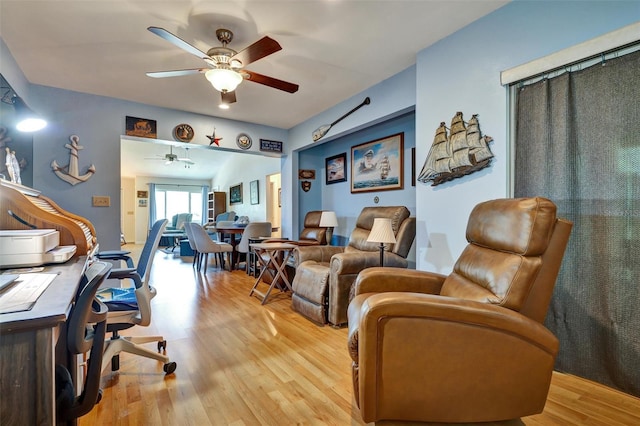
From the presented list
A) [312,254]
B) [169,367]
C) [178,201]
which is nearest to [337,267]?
[312,254]

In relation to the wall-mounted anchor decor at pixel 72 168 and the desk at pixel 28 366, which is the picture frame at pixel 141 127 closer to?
the wall-mounted anchor decor at pixel 72 168

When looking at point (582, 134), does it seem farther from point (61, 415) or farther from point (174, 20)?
point (174, 20)

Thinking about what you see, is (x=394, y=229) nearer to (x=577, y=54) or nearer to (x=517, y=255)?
(x=517, y=255)

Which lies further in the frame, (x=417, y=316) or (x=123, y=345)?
(x=123, y=345)

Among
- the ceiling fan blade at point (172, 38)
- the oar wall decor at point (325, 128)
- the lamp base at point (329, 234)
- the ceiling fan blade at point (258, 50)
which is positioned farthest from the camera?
the lamp base at point (329, 234)

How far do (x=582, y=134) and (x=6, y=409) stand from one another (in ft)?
8.91

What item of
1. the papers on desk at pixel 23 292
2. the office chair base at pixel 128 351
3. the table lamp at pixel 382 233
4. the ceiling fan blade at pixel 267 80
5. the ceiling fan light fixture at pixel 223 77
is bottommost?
the office chair base at pixel 128 351

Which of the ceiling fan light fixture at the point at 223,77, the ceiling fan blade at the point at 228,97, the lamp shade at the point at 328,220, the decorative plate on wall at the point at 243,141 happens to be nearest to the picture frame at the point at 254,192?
the decorative plate on wall at the point at 243,141

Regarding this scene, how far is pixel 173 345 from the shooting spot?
2291mm

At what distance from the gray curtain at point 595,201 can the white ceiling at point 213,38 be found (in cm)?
91

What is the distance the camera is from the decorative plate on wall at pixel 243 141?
4759mm

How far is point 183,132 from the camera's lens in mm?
4262

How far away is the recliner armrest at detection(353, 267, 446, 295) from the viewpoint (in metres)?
1.95

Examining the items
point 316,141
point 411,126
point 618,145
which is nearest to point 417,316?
point 618,145
